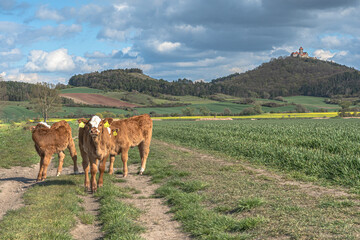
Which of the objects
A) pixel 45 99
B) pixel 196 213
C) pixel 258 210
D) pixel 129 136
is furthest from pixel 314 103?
pixel 196 213

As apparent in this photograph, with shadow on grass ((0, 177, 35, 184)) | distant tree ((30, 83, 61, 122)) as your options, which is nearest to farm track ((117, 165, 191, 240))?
shadow on grass ((0, 177, 35, 184))

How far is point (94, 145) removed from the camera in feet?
32.9

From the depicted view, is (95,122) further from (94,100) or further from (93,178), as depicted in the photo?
(94,100)

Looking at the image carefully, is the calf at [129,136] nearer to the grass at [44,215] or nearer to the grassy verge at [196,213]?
the grassy verge at [196,213]

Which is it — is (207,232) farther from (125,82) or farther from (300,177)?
(125,82)

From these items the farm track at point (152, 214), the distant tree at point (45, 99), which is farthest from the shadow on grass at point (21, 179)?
the distant tree at point (45, 99)

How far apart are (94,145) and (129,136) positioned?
2970mm

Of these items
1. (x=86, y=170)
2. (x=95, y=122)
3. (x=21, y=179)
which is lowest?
(x=21, y=179)

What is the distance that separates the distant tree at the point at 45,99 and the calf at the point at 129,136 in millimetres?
55577

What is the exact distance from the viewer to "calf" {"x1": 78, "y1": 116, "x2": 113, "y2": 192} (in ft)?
32.1

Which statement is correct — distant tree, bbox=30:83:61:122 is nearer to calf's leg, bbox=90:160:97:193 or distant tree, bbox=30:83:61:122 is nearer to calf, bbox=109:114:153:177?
calf, bbox=109:114:153:177

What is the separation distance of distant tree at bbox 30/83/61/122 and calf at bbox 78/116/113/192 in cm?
5797

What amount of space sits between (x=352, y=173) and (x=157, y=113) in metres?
83.5

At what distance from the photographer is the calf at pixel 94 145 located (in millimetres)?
9781
